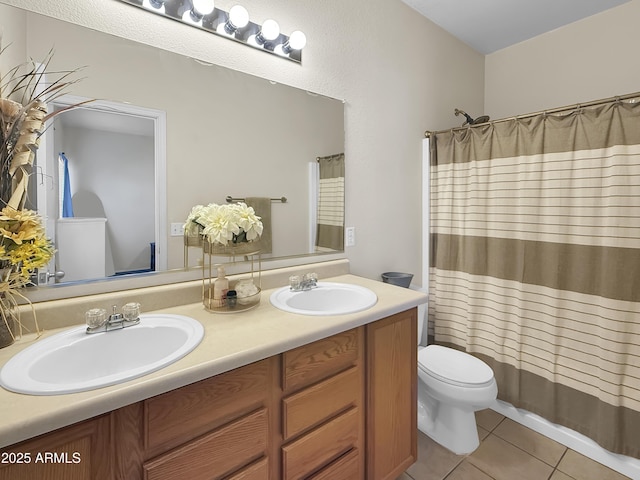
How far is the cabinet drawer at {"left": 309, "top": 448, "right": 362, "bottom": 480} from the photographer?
3.49 feet

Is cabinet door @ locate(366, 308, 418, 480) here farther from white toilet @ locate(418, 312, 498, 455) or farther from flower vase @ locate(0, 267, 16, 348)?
flower vase @ locate(0, 267, 16, 348)

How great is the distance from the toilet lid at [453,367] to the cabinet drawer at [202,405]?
110cm

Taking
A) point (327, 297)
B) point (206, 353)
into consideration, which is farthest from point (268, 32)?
point (206, 353)

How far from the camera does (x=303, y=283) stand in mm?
1465

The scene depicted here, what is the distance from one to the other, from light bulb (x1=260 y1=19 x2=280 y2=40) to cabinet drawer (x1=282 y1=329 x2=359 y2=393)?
1385 millimetres

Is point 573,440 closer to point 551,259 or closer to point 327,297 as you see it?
point 551,259

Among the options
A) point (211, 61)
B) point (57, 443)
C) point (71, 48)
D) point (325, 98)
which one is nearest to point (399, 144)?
point (325, 98)

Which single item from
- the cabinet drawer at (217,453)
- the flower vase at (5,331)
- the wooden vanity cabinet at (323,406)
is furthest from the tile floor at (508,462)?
the flower vase at (5,331)

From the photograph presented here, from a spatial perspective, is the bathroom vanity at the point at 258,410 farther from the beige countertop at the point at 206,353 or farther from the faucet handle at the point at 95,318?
the faucet handle at the point at 95,318

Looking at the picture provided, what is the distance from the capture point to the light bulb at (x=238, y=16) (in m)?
1.33

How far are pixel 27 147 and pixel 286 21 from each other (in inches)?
50.0

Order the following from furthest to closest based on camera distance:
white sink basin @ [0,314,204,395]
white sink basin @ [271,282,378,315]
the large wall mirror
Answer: white sink basin @ [271,282,378,315] → the large wall mirror → white sink basin @ [0,314,204,395]

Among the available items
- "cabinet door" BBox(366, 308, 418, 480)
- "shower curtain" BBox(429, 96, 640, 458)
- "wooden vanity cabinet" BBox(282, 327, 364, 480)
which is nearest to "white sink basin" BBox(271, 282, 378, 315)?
"cabinet door" BBox(366, 308, 418, 480)

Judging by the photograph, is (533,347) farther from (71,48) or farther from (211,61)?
(71,48)
